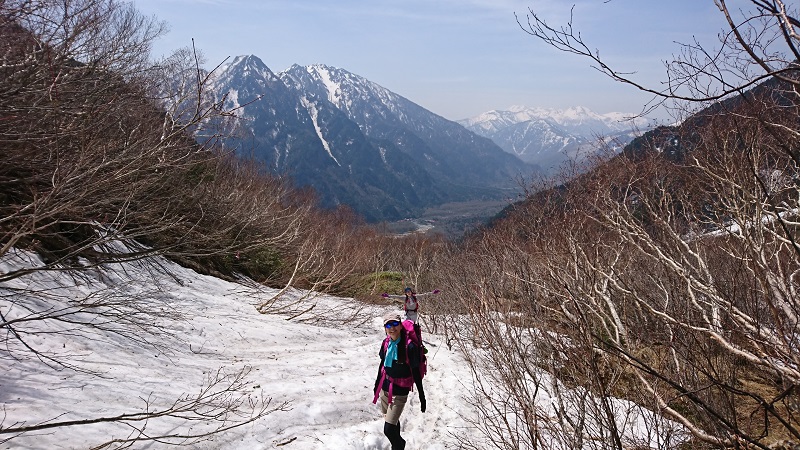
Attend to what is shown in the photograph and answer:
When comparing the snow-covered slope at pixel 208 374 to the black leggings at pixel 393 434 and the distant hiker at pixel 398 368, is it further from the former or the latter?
the distant hiker at pixel 398 368

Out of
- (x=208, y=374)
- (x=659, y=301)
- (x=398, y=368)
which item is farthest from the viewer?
(x=659, y=301)

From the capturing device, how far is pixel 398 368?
6375 millimetres

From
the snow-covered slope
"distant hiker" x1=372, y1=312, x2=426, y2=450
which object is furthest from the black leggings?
the snow-covered slope

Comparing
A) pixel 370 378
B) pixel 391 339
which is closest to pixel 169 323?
pixel 370 378

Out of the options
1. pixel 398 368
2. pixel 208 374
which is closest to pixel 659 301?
pixel 398 368

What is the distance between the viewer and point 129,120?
456 inches

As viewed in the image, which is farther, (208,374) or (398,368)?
(208,374)

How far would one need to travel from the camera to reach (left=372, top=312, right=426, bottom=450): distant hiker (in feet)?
20.8

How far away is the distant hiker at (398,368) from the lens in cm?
634

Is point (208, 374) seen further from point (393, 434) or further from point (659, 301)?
point (659, 301)

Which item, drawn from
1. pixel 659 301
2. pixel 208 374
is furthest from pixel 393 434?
pixel 659 301

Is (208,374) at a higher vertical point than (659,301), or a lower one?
lower

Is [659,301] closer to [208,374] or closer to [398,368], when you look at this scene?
A: [398,368]

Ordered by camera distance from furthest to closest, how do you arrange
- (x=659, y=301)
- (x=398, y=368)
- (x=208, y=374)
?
(x=659, y=301) → (x=208, y=374) → (x=398, y=368)
